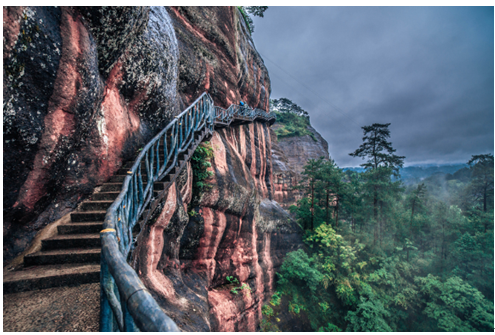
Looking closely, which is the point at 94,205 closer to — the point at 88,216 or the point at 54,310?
the point at 88,216

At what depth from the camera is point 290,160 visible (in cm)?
3450

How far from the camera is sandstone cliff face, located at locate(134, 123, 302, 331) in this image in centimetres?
492

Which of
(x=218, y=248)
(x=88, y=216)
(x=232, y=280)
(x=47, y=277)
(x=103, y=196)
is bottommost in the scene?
(x=232, y=280)

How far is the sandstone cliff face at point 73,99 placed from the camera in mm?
2729

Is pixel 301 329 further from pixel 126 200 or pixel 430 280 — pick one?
pixel 126 200

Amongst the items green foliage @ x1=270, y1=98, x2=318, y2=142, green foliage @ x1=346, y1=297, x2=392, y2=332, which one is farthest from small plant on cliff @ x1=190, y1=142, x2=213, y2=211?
green foliage @ x1=270, y1=98, x2=318, y2=142

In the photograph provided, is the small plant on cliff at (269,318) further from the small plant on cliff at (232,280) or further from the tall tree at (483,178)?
the tall tree at (483,178)

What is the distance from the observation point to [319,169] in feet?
63.7

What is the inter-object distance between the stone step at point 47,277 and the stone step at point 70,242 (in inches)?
14.2

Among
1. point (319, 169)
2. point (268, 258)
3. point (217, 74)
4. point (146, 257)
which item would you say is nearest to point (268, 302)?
point (268, 258)

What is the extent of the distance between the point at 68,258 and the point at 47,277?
368 millimetres

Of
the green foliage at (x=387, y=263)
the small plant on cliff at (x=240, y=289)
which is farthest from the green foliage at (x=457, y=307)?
the small plant on cliff at (x=240, y=289)

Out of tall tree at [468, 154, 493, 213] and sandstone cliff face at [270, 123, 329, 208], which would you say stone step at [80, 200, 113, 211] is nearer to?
sandstone cliff face at [270, 123, 329, 208]

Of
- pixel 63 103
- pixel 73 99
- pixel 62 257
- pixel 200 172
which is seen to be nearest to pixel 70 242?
pixel 62 257
